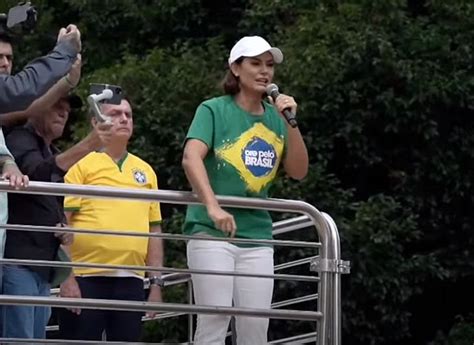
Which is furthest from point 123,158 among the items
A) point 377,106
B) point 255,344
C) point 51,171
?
point 377,106

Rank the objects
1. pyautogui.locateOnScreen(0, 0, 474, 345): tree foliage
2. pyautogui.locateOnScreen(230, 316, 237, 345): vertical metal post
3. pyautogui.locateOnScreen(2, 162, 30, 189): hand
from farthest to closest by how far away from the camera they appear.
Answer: pyautogui.locateOnScreen(0, 0, 474, 345): tree foliage
pyautogui.locateOnScreen(230, 316, 237, 345): vertical metal post
pyautogui.locateOnScreen(2, 162, 30, 189): hand

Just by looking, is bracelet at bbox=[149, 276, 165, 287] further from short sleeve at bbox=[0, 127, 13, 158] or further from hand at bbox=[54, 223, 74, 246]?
short sleeve at bbox=[0, 127, 13, 158]

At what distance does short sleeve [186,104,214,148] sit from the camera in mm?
6289

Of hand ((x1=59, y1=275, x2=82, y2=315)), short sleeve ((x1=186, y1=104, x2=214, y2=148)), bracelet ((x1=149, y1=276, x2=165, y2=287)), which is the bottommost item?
hand ((x1=59, y1=275, x2=82, y2=315))

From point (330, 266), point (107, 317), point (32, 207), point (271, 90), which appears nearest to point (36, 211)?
point (32, 207)

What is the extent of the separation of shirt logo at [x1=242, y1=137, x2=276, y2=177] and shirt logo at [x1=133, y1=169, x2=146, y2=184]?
0.72 meters

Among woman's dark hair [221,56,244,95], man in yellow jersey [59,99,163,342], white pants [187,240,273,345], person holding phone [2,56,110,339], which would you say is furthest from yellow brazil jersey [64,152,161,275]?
woman's dark hair [221,56,244,95]

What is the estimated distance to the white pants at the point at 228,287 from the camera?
242 inches

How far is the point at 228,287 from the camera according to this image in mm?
6160

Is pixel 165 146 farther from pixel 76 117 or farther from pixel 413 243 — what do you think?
pixel 413 243

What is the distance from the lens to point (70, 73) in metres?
6.24

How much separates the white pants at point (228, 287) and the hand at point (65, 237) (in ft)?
1.85

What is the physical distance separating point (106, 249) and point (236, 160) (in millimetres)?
783

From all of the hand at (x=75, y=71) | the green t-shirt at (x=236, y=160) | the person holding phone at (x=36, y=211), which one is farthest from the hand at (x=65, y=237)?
the hand at (x=75, y=71)
